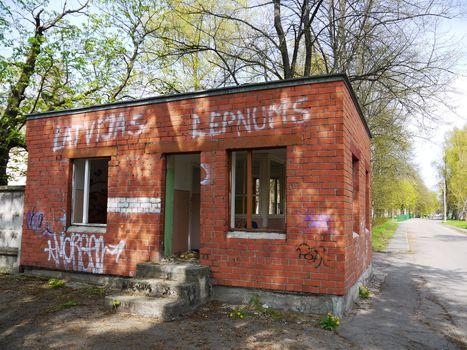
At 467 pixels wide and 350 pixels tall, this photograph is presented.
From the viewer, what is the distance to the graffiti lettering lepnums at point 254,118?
6246mm

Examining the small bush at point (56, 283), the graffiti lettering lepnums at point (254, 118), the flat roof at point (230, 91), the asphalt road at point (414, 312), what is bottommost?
the asphalt road at point (414, 312)

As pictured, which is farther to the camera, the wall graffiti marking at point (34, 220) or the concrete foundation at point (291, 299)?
the wall graffiti marking at point (34, 220)

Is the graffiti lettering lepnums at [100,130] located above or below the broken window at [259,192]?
above

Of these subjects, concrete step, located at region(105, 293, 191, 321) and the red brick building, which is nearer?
concrete step, located at region(105, 293, 191, 321)

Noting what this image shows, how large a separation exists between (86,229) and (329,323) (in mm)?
5240

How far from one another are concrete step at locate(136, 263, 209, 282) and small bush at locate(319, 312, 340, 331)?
2.10 meters

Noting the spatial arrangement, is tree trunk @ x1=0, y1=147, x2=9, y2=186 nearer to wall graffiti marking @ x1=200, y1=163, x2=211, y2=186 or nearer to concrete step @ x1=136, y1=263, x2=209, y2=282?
concrete step @ x1=136, y1=263, x2=209, y2=282

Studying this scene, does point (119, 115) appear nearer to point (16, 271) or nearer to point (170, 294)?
point (170, 294)

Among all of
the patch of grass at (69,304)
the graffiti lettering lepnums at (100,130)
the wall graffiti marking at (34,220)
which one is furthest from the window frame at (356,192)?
the wall graffiti marking at (34,220)

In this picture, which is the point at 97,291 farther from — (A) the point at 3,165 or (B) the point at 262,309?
(A) the point at 3,165

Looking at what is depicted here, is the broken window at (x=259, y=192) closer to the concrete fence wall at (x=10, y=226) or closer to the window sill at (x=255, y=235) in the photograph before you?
the window sill at (x=255, y=235)

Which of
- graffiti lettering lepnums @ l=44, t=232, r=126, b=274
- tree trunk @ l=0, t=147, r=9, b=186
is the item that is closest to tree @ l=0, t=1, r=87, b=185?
A: tree trunk @ l=0, t=147, r=9, b=186

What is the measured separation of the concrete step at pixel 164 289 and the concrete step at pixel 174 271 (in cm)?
12

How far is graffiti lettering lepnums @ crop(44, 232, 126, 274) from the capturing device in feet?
24.8
